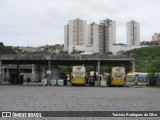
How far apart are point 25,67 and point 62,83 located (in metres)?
59.2

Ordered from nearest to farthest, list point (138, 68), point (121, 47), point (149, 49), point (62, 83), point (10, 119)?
point (10, 119) < point (62, 83) < point (138, 68) < point (149, 49) < point (121, 47)

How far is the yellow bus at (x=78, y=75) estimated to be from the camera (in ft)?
204

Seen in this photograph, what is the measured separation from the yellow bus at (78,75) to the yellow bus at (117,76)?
3.97 metres

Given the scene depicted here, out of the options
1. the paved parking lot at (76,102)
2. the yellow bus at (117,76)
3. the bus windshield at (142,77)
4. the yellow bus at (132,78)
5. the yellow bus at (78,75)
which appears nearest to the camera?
the paved parking lot at (76,102)

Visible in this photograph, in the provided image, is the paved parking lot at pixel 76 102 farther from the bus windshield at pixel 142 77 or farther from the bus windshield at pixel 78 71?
the bus windshield at pixel 142 77

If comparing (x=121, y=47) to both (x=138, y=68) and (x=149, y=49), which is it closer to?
(x=149, y=49)

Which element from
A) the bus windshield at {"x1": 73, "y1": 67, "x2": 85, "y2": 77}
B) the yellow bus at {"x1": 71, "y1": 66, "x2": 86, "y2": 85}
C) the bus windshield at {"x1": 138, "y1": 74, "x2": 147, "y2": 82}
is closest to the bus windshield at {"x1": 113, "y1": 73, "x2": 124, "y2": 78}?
the yellow bus at {"x1": 71, "y1": 66, "x2": 86, "y2": 85}

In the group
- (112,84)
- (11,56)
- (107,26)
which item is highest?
(107,26)

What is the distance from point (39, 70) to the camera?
11975 centimetres

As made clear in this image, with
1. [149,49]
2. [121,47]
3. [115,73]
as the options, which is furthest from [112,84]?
[121,47]

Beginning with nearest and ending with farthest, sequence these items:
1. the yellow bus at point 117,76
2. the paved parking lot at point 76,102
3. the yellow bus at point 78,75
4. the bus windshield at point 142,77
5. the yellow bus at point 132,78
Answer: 1. the paved parking lot at point 76,102
2. the yellow bus at point 117,76
3. the yellow bus at point 78,75
4. the yellow bus at point 132,78
5. the bus windshield at point 142,77

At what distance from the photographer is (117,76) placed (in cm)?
6216

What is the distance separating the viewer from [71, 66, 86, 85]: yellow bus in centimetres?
6216

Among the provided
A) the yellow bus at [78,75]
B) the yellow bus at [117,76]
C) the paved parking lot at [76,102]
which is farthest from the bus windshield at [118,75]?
the paved parking lot at [76,102]
